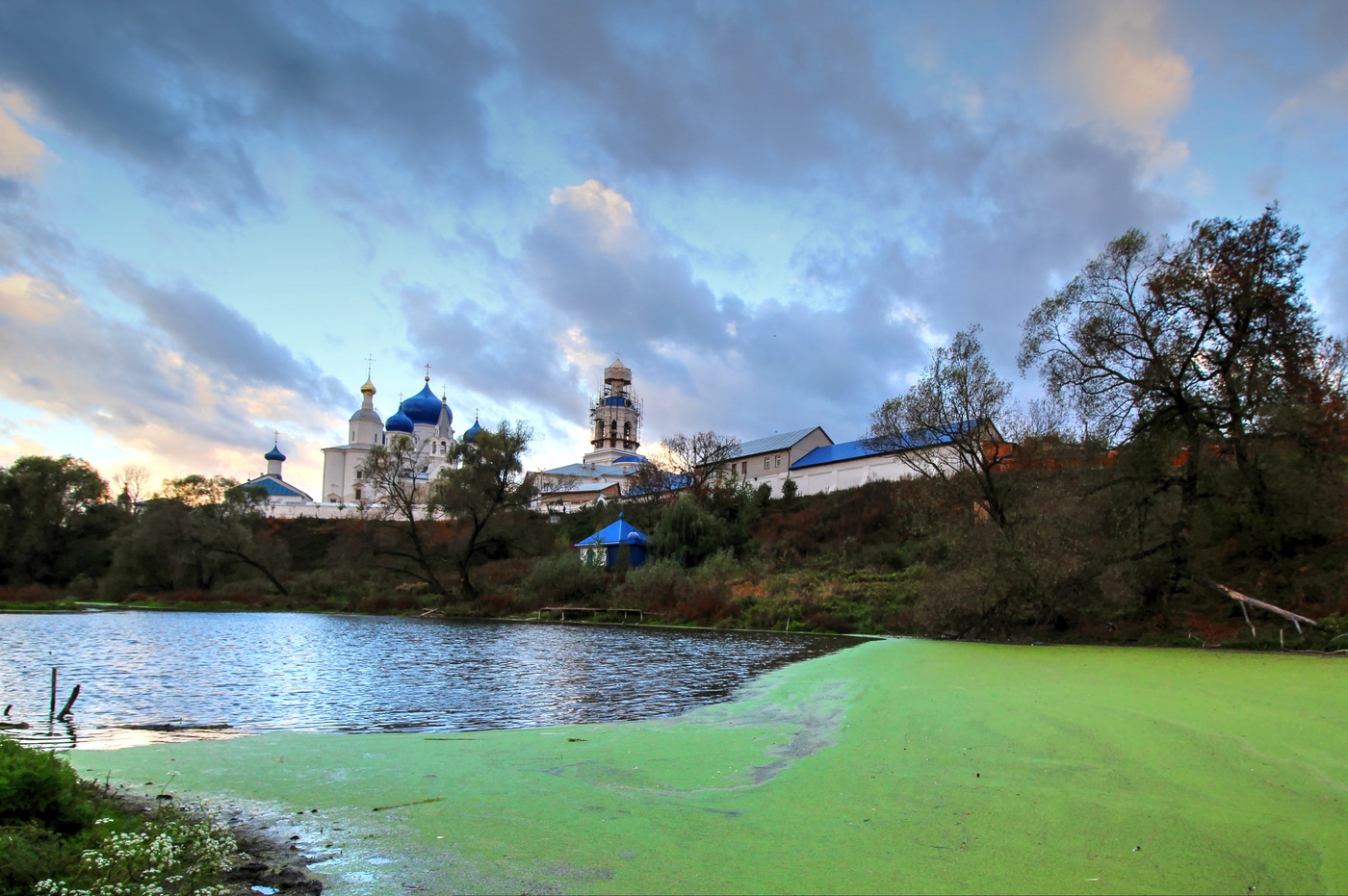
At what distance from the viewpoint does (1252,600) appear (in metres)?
16.0

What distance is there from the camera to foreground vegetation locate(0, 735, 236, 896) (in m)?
3.35

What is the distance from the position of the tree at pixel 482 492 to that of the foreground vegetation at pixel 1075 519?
4.4 inches

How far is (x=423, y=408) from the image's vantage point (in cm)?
8681

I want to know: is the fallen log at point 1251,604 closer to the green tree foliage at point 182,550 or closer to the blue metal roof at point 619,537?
the blue metal roof at point 619,537

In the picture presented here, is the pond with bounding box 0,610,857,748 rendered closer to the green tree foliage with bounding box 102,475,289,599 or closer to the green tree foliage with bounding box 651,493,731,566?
the green tree foliage with bounding box 651,493,731,566

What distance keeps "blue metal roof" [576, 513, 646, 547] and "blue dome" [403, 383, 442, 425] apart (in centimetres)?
4955

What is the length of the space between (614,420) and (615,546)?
61719 mm

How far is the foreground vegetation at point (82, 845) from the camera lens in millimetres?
3352

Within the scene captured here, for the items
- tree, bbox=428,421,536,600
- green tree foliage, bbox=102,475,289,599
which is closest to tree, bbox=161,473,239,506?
green tree foliage, bbox=102,475,289,599

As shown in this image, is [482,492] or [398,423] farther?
[398,423]

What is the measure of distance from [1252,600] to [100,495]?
→ 5738 centimetres

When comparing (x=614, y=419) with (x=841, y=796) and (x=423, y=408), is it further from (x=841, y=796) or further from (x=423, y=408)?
(x=841, y=796)

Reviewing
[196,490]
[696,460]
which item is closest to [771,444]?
[696,460]

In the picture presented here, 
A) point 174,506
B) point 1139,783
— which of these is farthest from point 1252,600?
point 174,506
